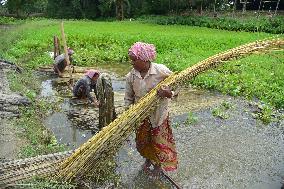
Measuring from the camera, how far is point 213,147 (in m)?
6.26

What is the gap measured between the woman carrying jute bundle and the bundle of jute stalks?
7.7 inches

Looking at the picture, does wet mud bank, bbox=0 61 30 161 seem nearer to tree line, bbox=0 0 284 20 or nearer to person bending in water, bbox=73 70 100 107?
person bending in water, bbox=73 70 100 107

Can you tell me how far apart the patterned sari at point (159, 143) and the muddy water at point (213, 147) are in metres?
0.34

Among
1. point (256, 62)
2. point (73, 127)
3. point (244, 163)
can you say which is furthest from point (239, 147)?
point (256, 62)

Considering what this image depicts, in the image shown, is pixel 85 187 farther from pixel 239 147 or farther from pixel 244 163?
pixel 239 147

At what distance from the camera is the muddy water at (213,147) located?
5.16m

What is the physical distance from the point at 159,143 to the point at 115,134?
3.19ft

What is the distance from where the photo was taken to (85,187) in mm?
4094

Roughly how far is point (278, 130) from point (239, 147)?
116 cm

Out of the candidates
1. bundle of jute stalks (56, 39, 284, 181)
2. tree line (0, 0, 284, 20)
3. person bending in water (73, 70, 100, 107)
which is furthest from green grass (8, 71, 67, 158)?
tree line (0, 0, 284, 20)

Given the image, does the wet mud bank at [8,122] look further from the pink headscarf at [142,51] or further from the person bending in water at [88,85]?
the pink headscarf at [142,51]

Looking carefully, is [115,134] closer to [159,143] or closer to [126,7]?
[159,143]

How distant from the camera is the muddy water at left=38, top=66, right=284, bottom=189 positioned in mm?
5164

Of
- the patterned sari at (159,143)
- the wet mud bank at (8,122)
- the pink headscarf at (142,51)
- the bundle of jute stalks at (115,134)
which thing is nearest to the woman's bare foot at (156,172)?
the patterned sari at (159,143)
